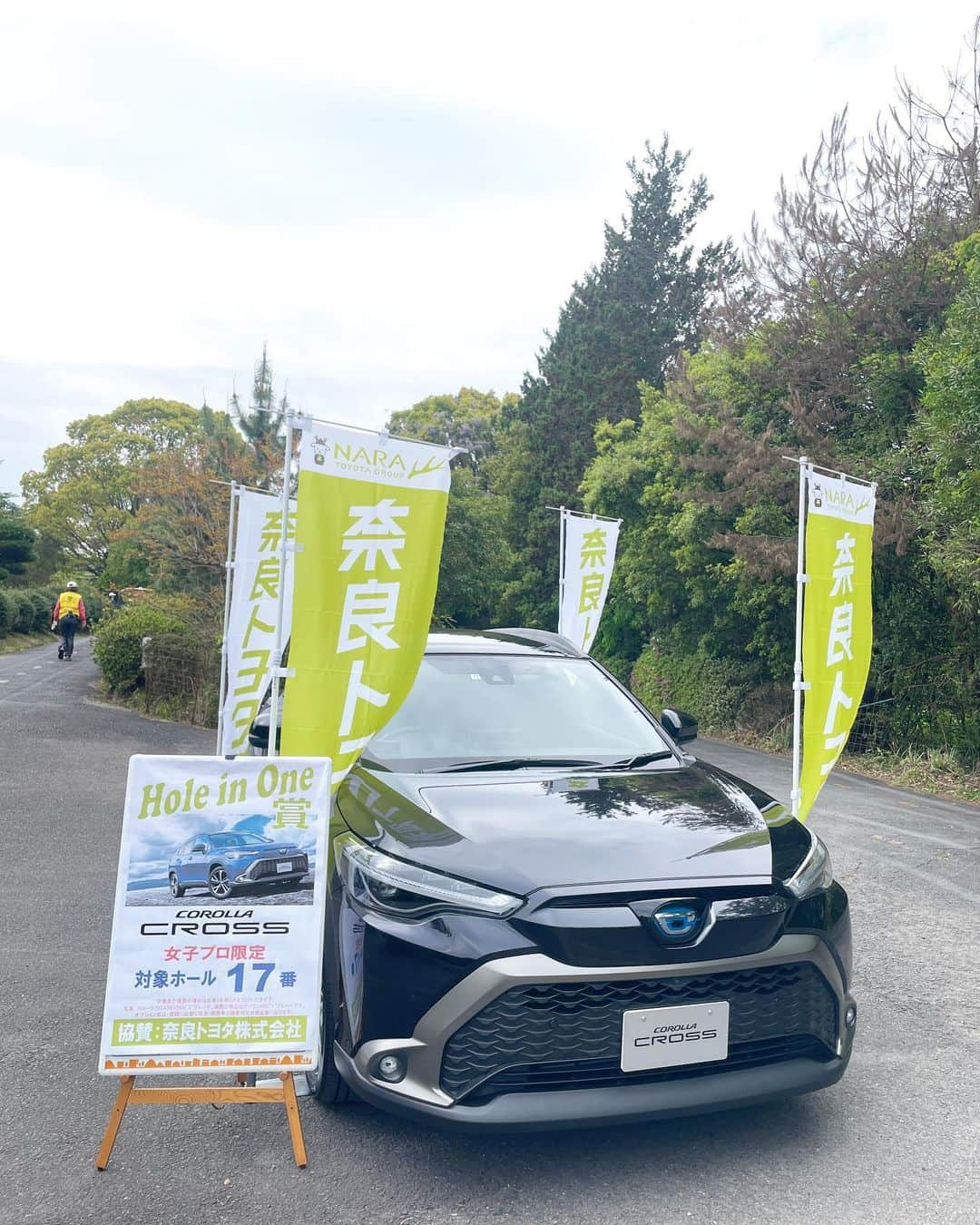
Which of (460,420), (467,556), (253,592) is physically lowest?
(253,592)

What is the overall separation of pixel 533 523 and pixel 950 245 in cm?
2272

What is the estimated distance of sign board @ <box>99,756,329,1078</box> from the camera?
316 cm

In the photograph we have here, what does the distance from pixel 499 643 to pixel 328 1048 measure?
8.02ft

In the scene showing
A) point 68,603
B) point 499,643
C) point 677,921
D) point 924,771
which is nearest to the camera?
point 677,921

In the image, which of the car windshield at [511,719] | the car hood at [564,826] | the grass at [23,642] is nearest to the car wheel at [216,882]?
the car hood at [564,826]

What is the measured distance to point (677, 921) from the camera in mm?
3082

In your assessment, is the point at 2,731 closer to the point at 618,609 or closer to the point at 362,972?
the point at 362,972

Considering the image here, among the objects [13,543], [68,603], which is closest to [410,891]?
[68,603]

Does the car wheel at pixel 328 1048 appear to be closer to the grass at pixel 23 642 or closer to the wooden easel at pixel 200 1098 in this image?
the wooden easel at pixel 200 1098

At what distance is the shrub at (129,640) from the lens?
15094 millimetres

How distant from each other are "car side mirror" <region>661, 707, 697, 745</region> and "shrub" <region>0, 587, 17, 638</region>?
26035 millimetres

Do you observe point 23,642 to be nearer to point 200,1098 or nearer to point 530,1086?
point 200,1098

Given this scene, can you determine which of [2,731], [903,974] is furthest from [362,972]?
[2,731]

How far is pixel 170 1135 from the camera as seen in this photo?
133 inches
